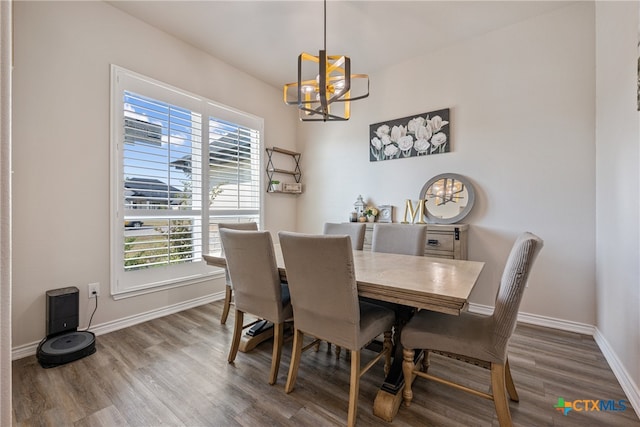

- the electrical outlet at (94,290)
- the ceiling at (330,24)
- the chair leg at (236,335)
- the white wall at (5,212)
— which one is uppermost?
the ceiling at (330,24)

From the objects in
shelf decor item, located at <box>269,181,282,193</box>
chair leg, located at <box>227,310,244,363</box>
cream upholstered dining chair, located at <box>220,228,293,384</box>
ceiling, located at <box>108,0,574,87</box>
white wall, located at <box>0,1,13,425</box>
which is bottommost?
chair leg, located at <box>227,310,244,363</box>

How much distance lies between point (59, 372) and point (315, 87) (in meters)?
2.69

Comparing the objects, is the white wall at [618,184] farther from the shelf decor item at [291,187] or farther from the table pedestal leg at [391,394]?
the shelf decor item at [291,187]

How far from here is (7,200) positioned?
Result: 0.48m

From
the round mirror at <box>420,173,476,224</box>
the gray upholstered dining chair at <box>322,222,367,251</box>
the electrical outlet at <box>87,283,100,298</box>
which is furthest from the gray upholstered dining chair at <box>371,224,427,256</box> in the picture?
the electrical outlet at <box>87,283,100,298</box>

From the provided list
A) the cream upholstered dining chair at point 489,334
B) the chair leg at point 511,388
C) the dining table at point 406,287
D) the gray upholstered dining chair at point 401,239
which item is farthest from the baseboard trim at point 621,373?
the gray upholstered dining chair at point 401,239

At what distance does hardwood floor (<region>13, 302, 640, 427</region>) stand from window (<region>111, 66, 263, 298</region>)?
780mm

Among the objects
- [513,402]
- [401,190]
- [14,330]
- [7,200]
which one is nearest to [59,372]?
[14,330]

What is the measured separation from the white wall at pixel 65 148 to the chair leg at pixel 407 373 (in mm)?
2521

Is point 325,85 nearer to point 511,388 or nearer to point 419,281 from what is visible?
point 419,281

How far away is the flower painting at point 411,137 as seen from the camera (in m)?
3.21

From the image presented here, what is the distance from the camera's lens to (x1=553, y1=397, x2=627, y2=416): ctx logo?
1.58 meters

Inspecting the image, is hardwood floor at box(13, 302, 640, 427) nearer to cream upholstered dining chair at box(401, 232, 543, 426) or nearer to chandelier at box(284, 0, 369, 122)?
cream upholstered dining chair at box(401, 232, 543, 426)

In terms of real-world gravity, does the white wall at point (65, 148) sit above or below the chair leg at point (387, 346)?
above
